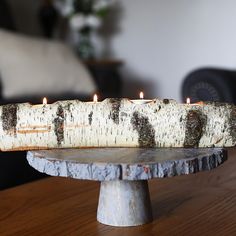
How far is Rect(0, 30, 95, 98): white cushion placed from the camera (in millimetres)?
2133

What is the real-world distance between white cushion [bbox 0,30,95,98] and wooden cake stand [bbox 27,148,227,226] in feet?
4.42

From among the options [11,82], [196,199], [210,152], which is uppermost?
[11,82]

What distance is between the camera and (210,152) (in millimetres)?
772

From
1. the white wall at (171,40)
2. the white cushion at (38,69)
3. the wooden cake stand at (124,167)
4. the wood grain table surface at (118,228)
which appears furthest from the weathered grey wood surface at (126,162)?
the white wall at (171,40)

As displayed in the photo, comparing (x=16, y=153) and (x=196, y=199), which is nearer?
(x=196, y=199)

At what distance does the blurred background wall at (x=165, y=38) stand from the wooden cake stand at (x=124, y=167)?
6.25ft

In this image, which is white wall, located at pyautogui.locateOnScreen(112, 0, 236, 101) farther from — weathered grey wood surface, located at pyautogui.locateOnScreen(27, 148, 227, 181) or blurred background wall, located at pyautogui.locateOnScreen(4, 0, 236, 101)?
weathered grey wood surface, located at pyautogui.locateOnScreen(27, 148, 227, 181)

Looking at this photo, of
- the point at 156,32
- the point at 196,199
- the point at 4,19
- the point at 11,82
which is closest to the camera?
the point at 196,199

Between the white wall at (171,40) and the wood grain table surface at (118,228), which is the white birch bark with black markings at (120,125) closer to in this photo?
the wood grain table surface at (118,228)

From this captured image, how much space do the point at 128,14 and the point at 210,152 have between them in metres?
2.32

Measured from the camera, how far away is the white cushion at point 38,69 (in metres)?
2.13

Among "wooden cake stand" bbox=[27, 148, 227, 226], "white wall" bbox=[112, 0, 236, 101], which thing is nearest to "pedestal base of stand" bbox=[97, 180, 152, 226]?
"wooden cake stand" bbox=[27, 148, 227, 226]

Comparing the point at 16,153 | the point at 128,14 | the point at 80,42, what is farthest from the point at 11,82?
the point at 128,14

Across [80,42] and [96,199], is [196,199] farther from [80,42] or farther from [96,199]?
[80,42]
